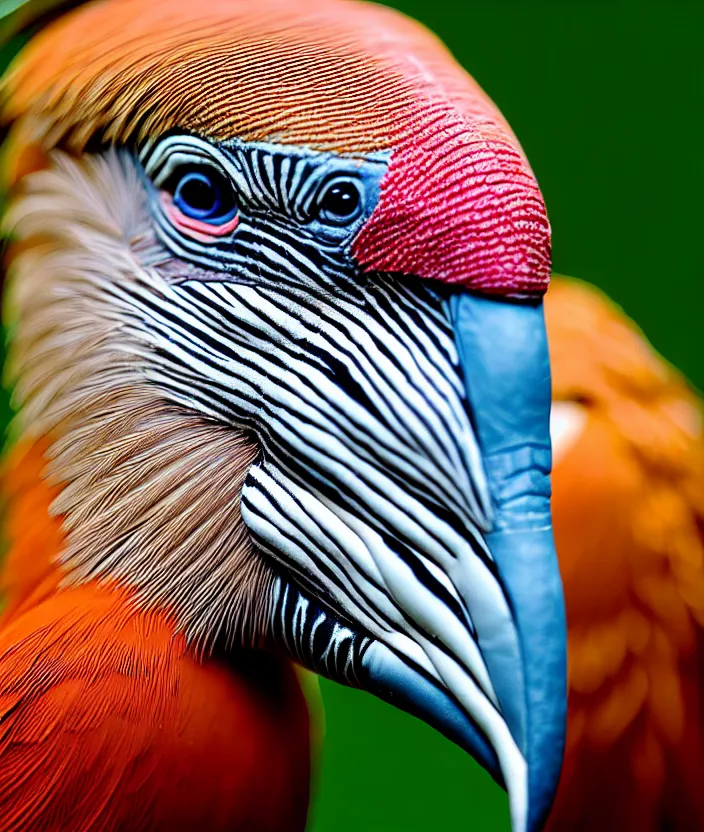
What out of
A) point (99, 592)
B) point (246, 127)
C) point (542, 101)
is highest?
point (246, 127)

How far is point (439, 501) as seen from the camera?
712mm

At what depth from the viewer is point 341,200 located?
2.35 feet

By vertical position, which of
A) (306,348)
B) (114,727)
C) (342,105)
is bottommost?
(114,727)

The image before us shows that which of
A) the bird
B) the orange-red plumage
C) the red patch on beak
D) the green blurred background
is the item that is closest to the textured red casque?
the red patch on beak

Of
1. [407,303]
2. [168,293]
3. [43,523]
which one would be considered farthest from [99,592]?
[407,303]

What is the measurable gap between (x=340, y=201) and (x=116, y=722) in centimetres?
44

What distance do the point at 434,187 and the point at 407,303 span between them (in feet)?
0.27

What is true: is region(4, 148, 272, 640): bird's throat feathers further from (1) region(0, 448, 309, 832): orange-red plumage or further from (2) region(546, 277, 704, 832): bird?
(2) region(546, 277, 704, 832): bird

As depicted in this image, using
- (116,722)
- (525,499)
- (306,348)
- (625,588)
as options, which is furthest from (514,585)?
(625,588)

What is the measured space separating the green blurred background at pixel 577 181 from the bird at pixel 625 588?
0.80 meters

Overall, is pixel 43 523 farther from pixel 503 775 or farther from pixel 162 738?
pixel 503 775

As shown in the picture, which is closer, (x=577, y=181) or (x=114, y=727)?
(x=114, y=727)

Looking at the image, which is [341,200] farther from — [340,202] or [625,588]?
[625,588]

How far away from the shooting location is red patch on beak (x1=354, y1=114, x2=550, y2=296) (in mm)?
694
